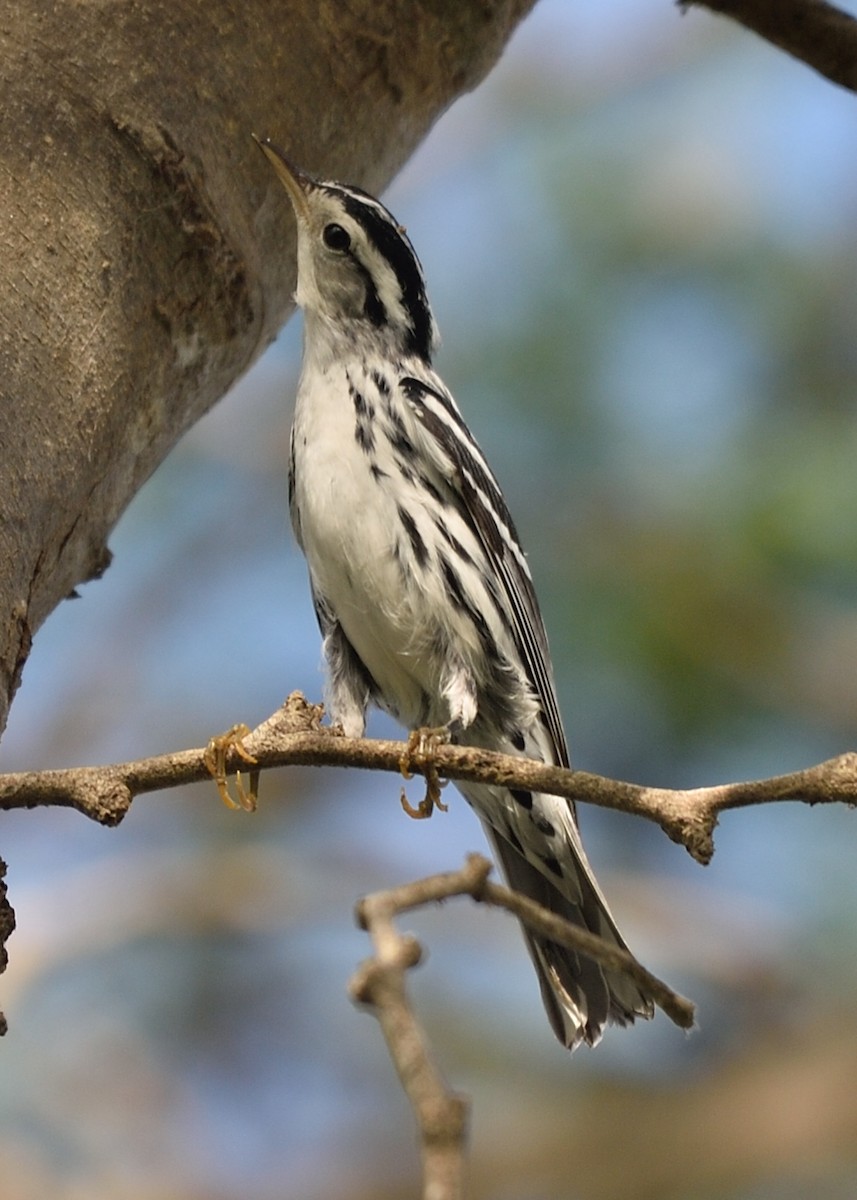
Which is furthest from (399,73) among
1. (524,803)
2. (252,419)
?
(252,419)

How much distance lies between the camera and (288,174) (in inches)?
135

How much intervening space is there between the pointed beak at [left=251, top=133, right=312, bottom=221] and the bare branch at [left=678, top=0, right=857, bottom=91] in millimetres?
1329

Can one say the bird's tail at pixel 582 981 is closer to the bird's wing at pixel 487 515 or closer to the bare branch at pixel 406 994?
the bird's wing at pixel 487 515

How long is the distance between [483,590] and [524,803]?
57 cm

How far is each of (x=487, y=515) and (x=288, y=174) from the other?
3.71 feet

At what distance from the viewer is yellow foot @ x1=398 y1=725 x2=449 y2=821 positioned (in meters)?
2.54

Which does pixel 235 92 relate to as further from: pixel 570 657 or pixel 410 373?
pixel 570 657

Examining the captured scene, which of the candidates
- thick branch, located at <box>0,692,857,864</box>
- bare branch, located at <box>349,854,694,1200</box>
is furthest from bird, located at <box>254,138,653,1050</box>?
bare branch, located at <box>349,854,694,1200</box>

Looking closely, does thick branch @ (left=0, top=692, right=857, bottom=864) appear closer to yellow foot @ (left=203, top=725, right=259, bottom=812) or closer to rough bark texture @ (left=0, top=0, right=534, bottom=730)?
yellow foot @ (left=203, top=725, right=259, bottom=812)

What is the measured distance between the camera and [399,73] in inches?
142

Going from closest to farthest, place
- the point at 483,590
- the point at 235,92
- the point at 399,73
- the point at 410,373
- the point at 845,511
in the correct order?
1. the point at 235,92
2. the point at 399,73
3. the point at 483,590
4. the point at 410,373
5. the point at 845,511

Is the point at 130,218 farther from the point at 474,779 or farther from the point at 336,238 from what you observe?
the point at 336,238

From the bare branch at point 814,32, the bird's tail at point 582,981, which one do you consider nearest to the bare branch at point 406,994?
the bird's tail at point 582,981

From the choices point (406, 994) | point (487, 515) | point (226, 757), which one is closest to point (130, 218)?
point (226, 757)
